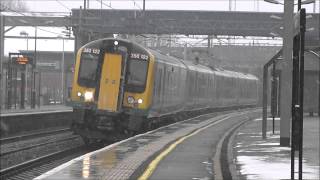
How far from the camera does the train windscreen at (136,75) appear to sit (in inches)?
803

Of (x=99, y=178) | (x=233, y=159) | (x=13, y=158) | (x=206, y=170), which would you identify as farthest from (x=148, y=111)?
(x=99, y=178)

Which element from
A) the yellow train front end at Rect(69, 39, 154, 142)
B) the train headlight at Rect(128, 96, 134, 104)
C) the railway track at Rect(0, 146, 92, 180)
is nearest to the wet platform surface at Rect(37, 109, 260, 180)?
the railway track at Rect(0, 146, 92, 180)

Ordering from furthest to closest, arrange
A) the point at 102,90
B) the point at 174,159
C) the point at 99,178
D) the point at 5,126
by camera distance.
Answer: the point at 5,126, the point at 102,90, the point at 174,159, the point at 99,178

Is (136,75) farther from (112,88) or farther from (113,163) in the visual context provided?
(113,163)

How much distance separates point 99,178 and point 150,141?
24.7 feet

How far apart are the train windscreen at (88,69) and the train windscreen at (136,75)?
3.57 ft

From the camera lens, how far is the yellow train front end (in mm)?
20047

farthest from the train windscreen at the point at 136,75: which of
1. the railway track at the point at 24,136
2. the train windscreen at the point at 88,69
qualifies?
the railway track at the point at 24,136

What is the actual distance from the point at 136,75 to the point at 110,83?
0.90 meters

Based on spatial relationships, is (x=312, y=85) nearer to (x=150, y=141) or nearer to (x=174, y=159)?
(x=150, y=141)

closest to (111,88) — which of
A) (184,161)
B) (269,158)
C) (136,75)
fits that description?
(136,75)

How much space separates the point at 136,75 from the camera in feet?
67.2

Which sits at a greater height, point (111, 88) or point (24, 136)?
point (111, 88)

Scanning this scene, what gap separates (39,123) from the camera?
30047mm
